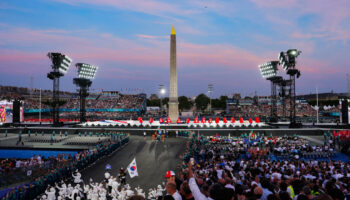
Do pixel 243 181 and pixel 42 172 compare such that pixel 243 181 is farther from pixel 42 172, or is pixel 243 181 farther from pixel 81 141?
pixel 81 141

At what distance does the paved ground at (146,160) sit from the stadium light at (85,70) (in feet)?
78.0

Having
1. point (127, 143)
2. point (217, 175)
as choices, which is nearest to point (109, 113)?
point (127, 143)

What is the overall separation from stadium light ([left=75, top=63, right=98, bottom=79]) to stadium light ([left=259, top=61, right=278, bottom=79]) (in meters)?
36.8

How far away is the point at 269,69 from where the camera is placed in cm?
4481

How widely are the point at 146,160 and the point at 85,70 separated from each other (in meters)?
32.3

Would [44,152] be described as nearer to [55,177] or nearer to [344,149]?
[55,177]

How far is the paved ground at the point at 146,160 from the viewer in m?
16.0

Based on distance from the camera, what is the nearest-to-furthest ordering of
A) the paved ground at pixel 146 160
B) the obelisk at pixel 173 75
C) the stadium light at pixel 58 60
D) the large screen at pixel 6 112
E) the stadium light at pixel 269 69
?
the paved ground at pixel 146 160 < the stadium light at pixel 58 60 < the obelisk at pixel 173 75 < the large screen at pixel 6 112 < the stadium light at pixel 269 69

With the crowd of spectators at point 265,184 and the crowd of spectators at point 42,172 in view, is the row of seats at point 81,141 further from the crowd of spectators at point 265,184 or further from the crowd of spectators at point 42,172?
the crowd of spectators at point 265,184

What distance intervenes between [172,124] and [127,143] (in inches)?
505

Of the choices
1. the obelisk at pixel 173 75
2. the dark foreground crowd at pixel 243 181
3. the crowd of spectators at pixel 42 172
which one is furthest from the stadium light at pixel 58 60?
the dark foreground crowd at pixel 243 181

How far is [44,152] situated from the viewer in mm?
25266

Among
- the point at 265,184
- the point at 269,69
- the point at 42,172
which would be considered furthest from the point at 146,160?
the point at 269,69

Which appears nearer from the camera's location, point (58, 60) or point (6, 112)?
point (58, 60)
